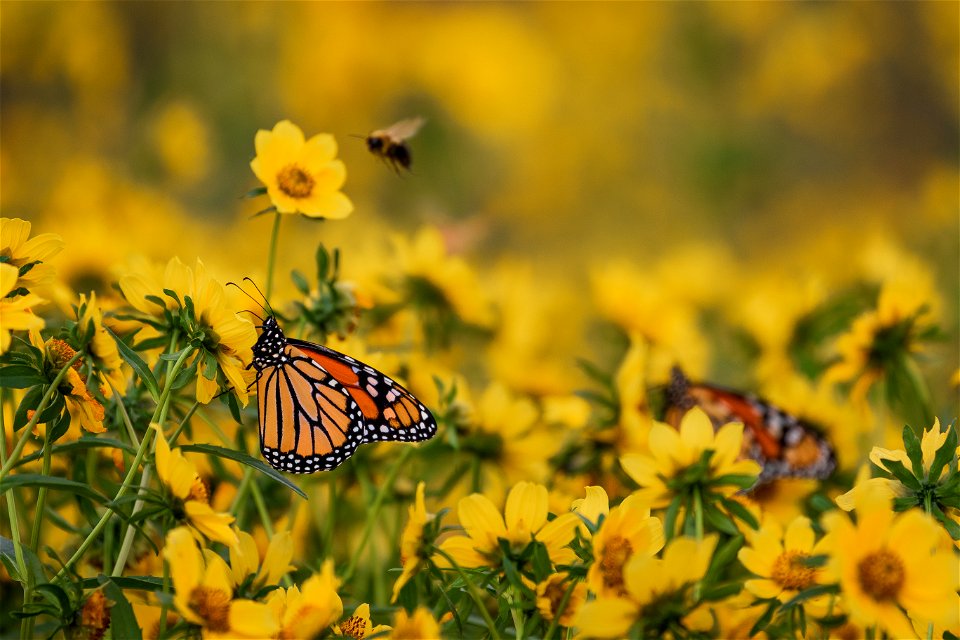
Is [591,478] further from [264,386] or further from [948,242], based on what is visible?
[948,242]

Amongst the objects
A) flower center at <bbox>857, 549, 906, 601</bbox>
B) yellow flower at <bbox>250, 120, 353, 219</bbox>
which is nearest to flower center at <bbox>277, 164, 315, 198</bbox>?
yellow flower at <bbox>250, 120, 353, 219</bbox>

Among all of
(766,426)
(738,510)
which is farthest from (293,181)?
(766,426)

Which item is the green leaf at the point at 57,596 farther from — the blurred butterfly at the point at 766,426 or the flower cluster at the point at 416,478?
the blurred butterfly at the point at 766,426

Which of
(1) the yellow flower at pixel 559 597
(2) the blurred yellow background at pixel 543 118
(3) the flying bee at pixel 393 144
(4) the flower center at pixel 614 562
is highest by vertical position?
(2) the blurred yellow background at pixel 543 118

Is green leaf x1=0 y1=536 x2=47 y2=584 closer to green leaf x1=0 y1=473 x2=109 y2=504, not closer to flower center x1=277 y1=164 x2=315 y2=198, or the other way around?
green leaf x1=0 y1=473 x2=109 y2=504

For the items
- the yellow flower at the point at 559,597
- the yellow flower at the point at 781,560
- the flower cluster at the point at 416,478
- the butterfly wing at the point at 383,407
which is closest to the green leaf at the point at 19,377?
the flower cluster at the point at 416,478

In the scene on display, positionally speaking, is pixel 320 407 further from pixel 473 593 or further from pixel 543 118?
pixel 543 118
